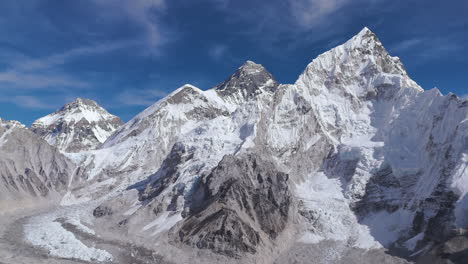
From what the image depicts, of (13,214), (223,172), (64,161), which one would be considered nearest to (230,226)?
(223,172)

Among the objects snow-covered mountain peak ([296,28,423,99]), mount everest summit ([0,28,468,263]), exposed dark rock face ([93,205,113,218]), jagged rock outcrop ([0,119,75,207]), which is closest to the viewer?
mount everest summit ([0,28,468,263])

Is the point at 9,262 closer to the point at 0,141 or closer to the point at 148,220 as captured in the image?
the point at 148,220

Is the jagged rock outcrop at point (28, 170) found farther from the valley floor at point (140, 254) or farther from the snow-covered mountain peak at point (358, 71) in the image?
the snow-covered mountain peak at point (358, 71)

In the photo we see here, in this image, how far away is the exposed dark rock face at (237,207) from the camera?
10731 centimetres

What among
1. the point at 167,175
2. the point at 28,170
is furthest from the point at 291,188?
the point at 28,170

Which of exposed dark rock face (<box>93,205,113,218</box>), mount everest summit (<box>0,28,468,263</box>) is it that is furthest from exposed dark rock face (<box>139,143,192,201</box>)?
exposed dark rock face (<box>93,205,113,218</box>)

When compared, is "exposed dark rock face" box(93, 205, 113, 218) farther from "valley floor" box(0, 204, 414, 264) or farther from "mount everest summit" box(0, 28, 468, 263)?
"valley floor" box(0, 204, 414, 264)

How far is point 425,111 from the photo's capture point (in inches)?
5507

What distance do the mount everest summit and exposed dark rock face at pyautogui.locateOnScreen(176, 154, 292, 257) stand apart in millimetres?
354

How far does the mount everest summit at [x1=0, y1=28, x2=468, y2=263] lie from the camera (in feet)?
345

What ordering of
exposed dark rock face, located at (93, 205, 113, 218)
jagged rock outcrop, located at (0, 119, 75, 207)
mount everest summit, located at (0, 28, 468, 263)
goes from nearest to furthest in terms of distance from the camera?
mount everest summit, located at (0, 28, 468, 263) < exposed dark rock face, located at (93, 205, 113, 218) < jagged rock outcrop, located at (0, 119, 75, 207)

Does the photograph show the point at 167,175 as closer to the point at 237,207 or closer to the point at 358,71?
the point at 237,207

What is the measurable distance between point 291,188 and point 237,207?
907 inches

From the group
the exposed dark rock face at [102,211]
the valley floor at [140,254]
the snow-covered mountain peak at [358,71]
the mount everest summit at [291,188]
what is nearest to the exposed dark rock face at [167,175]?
the mount everest summit at [291,188]
